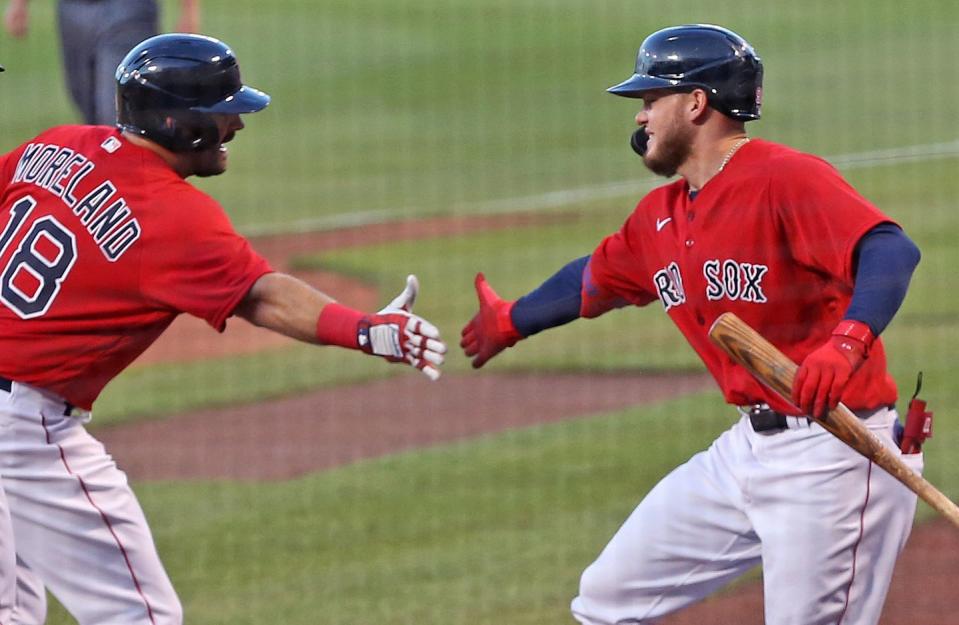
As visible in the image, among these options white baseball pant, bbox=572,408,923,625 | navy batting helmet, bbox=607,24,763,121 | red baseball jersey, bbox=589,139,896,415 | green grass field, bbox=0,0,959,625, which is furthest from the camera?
green grass field, bbox=0,0,959,625

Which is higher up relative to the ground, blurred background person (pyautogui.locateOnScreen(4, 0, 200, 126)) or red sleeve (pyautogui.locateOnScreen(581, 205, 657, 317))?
red sleeve (pyautogui.locateOnScreen(581, 205, 657, 317))

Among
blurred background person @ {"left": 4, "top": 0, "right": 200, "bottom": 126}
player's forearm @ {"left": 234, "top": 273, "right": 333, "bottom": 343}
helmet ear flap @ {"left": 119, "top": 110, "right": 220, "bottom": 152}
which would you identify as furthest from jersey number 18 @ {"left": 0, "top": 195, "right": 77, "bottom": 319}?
blurred background person @ {"left": 4, "top": 0, "right": 200, "bottom": 126}

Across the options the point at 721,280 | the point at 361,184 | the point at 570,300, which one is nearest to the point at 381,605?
the point at 570,300

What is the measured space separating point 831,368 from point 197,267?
61.3 inches

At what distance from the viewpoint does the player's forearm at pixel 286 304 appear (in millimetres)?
4500

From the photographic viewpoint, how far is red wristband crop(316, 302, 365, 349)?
4449 mm

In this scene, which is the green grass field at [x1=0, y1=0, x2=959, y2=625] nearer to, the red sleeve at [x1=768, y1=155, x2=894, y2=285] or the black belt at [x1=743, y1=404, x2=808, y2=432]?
the black belt at [x1=743, y1=404, x2=808, y2=432]

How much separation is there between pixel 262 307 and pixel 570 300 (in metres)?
1.00

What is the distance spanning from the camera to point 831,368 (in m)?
4.03

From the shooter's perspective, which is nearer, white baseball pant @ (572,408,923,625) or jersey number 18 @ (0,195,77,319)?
white baseball pant @ (572,408,923,625)

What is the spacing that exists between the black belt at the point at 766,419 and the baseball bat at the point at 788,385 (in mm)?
266

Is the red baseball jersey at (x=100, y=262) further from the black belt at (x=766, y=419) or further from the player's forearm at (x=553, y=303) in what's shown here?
the black belt at (x=766, y=419)

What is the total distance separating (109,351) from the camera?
4.64 metres

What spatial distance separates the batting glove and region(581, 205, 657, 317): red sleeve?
0.72 metres
